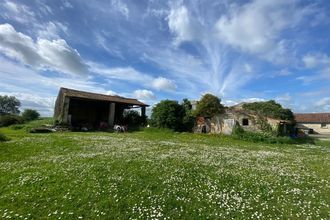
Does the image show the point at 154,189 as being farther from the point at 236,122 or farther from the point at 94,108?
the point at 94,108

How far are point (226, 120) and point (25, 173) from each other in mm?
29820

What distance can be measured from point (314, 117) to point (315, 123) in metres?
3.08

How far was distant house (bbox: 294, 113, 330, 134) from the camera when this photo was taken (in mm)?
62250

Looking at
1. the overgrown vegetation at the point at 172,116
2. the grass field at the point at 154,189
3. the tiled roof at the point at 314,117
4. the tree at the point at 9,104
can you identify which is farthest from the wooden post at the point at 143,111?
the tree at the point at 9,104

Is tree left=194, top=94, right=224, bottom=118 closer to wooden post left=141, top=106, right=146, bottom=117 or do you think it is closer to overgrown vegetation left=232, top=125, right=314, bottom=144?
overgrown vegetation left=232, top=125, right=314, bottom=144

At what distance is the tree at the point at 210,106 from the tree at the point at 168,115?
325cm

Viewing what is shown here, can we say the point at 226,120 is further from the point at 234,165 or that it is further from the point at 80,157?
the point at 80,157

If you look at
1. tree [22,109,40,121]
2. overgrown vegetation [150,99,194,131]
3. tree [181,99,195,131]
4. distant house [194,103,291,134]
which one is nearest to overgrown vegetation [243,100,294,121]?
distant house [194,103,291,134]

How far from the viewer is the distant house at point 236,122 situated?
3141 cm

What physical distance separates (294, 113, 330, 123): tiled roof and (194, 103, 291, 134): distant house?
3927 cm

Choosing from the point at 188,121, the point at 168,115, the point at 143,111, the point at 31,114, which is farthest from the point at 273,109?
the point at 31,114

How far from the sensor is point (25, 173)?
360 inches

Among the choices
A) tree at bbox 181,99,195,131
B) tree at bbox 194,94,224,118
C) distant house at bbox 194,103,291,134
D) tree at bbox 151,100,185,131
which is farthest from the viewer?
tree at bbox 181,99,195,131

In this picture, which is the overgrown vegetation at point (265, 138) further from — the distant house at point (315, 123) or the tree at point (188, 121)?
the distant house at point (315, 123)
